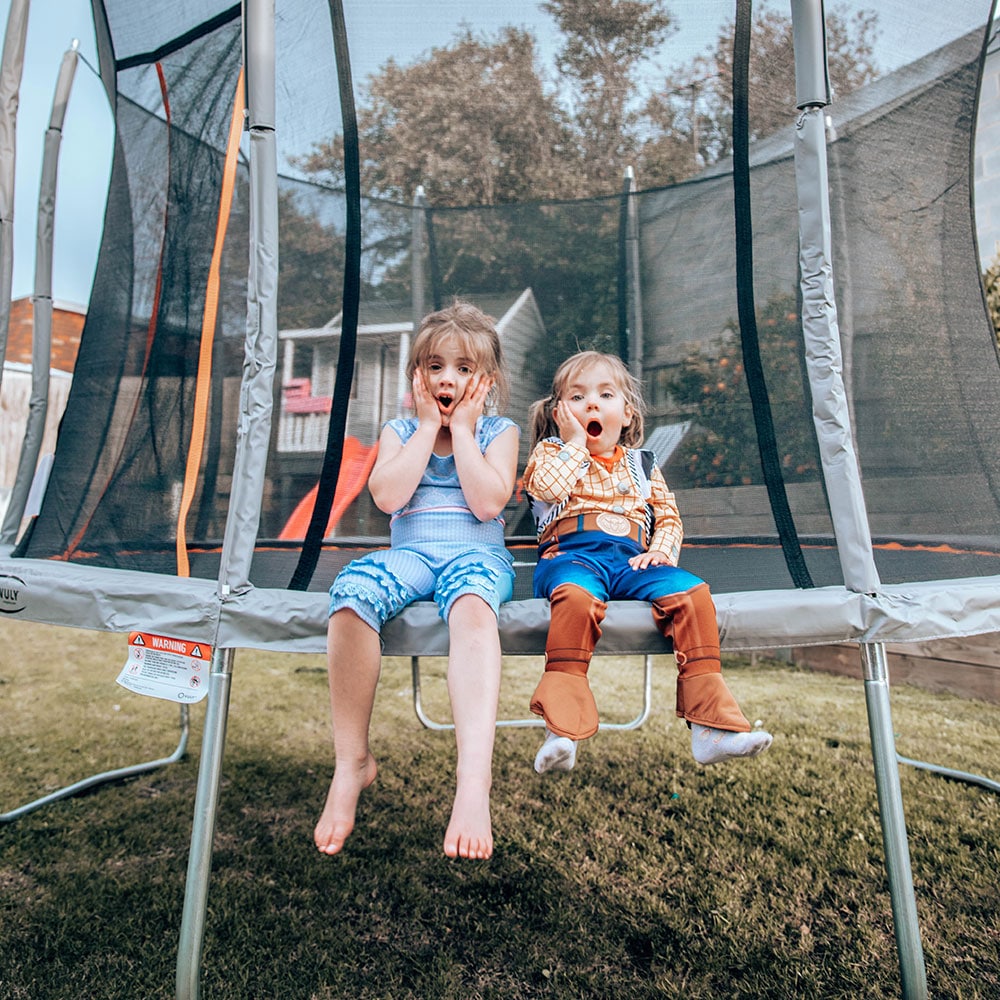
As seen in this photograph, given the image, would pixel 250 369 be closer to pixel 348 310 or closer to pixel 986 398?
pixel 348 310

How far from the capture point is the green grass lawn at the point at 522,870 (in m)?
1.11

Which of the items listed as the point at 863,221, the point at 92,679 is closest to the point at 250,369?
the point at 863,221

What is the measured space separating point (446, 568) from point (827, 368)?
59 cm

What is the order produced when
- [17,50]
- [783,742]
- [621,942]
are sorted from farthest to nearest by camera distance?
[783,742]
[17,50]
[621,942]

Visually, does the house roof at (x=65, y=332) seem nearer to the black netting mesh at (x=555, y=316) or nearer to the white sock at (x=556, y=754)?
the black netting mesh at (x=555, y=316)

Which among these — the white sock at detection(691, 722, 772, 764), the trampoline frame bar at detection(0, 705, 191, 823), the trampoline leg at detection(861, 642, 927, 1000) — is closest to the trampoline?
the trampoline leg at detection(861, 642, 927, 1000)

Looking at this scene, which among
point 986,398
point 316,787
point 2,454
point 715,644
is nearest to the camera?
point 715,644

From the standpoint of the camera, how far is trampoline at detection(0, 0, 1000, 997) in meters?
1.04

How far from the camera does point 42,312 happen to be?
189cm

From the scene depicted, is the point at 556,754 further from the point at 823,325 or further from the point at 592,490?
the point at 823,325

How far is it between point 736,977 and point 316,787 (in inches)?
43.2

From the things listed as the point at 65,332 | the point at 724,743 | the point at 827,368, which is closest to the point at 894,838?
the point at 724,743

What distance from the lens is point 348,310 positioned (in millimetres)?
1879

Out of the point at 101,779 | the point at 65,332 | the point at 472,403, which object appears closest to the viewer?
the point at 472,403
